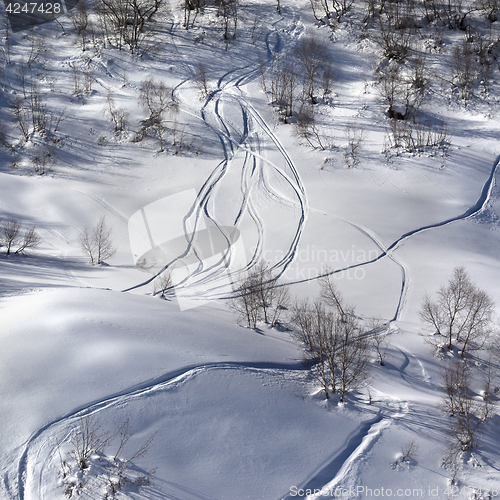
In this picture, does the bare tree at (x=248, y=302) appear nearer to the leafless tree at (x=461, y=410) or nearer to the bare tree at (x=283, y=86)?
the leafless tree at (x=461, y=410)

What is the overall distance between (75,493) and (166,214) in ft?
71.1

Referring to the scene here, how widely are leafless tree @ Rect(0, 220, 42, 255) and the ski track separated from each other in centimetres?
1555

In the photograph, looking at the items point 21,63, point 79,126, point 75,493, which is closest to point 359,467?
point 75,493

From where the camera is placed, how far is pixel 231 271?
30688 mm

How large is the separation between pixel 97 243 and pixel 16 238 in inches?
207

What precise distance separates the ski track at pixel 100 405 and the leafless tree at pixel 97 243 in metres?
12.9

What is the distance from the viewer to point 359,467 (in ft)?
63.3

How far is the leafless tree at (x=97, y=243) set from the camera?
31.3 meters

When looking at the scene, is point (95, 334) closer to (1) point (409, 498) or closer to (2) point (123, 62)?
(1) point (409, 498)

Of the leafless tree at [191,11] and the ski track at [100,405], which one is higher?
the leafless tree at [191,11]

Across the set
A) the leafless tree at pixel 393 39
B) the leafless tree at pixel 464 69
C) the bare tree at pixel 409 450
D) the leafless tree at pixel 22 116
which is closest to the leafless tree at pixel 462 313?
the bare tree at pixel 409 450

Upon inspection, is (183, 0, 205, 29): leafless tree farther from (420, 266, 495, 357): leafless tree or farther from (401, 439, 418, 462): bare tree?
(401, 439, 418, 462): bare tree

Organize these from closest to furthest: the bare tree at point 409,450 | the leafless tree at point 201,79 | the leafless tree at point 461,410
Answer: the bare tree at point 409,450, the leafless tree at point 461,410, the leafless tree at point 201,79

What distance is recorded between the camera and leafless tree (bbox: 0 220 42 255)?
100ft
